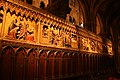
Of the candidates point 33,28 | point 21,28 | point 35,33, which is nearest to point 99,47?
point 35,33

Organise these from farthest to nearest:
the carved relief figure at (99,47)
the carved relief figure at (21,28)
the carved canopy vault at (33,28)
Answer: the carved relief figure at (99,47) → the carved relief figure at (21,28) → the carved canopy vault at (33,28)

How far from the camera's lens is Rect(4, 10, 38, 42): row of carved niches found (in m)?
4.20

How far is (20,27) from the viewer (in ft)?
14.8

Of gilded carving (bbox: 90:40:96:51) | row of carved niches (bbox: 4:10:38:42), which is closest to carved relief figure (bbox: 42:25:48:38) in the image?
row of carved niches (bbox: 4:10:38:42)

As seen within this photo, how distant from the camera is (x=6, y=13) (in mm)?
4176

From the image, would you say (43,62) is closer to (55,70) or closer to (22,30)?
(55,70)

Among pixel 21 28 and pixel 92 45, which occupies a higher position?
pixel 21 28

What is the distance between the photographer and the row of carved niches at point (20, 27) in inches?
165

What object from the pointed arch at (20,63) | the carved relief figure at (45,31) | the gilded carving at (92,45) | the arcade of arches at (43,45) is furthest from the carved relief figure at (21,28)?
the gilded carving at (92,45)

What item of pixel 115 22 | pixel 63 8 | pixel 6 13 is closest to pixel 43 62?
pixel 6 13

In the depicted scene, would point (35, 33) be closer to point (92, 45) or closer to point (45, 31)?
point (45, 31)

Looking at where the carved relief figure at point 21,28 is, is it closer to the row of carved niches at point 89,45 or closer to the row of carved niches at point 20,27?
the row of carved niches at point 20,27

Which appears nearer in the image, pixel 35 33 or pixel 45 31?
pixel 35 33

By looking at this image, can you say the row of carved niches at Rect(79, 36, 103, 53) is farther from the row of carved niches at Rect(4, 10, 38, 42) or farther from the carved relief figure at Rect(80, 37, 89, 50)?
the row of carved niches at Rect(4, 10, 38, 42)
